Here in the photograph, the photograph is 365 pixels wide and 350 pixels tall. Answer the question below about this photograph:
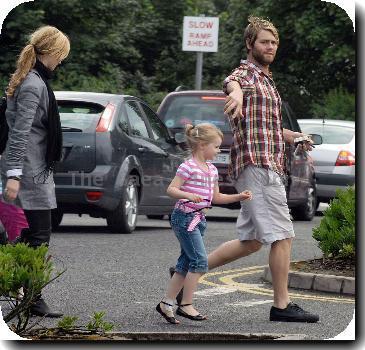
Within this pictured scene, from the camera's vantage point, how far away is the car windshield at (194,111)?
18078 millimetres

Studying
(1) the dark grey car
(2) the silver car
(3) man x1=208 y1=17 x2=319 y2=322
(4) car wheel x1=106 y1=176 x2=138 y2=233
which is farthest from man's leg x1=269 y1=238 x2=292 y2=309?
(2) the silver car

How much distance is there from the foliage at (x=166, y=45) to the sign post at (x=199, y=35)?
4850 millimetres

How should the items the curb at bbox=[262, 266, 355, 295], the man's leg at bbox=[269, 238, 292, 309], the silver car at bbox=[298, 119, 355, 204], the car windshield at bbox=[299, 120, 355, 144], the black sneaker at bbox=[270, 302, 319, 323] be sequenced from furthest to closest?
the car windshield at bbox=[299, 120, 355, 144], the silver car at bbox=[298, 119, 355, 204], the curb at bbox=[262, 266, 355, 295], the man's leg at bbox=[269, 238, 292, 309], the black sneaker at bbox=[270, 302, 319, 323]

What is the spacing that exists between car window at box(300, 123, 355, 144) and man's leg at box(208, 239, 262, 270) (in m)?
12.9

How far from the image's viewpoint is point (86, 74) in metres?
33.2

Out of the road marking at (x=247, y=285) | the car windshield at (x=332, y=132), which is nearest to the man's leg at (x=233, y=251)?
the road marking at (x=247, y=285)

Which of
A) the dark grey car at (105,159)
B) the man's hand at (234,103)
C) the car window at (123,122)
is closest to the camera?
the man's hand at (234,103)

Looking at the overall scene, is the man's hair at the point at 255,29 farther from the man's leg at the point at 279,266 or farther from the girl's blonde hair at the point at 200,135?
the man's leg at the point at 279,266

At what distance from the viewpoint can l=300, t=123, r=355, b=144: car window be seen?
21.9 metres

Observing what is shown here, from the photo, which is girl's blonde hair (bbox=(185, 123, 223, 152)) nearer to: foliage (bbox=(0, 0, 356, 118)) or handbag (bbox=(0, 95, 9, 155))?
handbag (bbox=(0, 95, 9, 155))

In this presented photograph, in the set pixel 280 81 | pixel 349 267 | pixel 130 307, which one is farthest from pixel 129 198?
pixel 280 81

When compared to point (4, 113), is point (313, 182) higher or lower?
lower

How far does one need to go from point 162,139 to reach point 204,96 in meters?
2.28

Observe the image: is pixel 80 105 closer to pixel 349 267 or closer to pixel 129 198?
pixel 129 198
